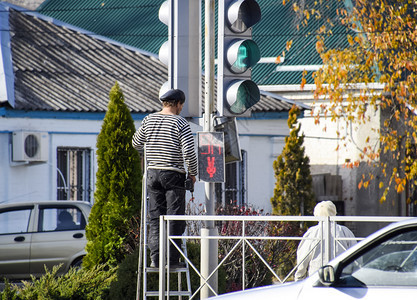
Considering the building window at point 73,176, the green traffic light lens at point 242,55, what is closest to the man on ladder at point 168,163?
the green traffic light lens at point 242,55

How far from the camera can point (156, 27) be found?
24531 mm

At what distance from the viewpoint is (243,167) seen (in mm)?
20641

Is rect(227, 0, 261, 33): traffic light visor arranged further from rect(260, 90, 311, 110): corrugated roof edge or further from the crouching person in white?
rect(260, 90, 311, 110): corrugated roof edge

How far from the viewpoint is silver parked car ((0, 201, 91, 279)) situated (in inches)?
574

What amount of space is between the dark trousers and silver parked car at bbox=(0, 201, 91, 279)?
643 cm


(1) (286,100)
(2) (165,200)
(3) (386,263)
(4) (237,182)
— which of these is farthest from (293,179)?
(3) (386,263)

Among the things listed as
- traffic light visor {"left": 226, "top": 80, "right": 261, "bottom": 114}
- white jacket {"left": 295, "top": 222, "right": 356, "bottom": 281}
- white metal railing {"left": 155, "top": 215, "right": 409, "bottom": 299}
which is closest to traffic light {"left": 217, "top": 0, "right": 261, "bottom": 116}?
traffic light visor {"left": 226, "top": 80, "right": 261, "bottom": 114}

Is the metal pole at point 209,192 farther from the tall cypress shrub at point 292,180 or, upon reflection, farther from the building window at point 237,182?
the building window at point 237,182

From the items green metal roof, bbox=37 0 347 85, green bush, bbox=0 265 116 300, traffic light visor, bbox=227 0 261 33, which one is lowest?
green bush, bbox=0 265 116 300

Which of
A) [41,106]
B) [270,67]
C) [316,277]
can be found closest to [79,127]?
[41,106]

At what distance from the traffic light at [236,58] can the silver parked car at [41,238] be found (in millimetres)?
7208

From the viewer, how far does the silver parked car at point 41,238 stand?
47.9 feet

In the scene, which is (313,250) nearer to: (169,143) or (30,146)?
(169,143)

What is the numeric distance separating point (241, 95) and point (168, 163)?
1002mm
